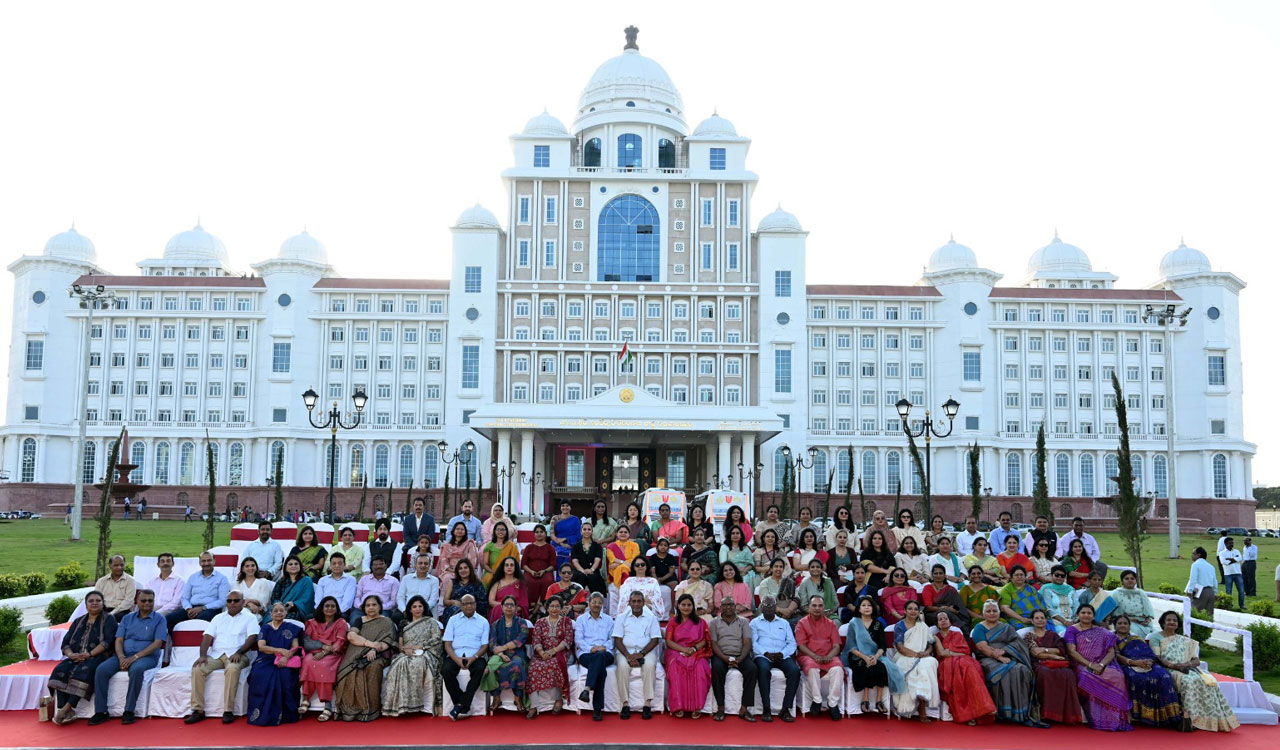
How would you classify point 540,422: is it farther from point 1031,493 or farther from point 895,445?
point 1031,493

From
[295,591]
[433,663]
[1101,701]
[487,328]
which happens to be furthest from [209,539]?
[487,328]

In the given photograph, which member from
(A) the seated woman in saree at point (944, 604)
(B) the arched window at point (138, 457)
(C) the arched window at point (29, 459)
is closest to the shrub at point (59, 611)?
(A) the seated woman in saree at point (944, 604)

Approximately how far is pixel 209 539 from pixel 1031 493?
46.2 meters

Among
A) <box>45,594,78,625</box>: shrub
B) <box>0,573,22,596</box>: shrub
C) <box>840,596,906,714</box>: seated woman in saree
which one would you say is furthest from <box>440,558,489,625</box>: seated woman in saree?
<box>0,573,22,596</box>: shrub

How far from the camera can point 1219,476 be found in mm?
56281

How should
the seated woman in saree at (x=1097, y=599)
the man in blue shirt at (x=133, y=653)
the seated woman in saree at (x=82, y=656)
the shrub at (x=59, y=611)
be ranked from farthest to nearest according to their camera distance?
the shrub at (x=59, y=611) < the seated woman in saree at (x=1097, y=599) < the man in blue shirt at (x=133, y=653) < the seated woman in saree at (x=82, y=656)

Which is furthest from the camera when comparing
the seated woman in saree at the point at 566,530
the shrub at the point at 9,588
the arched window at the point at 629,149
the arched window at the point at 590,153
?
the arched window at the point at 590,153

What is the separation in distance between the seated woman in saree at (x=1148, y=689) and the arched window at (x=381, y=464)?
158 ft

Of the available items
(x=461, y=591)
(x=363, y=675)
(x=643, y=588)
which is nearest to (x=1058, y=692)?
(x=643, y=588)

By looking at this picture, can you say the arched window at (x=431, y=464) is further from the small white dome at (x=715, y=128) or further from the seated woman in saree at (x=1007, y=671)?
the seated woman in saree at (x=1007, y=671)

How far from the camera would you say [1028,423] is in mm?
57062

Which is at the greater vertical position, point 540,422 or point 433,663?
point 540,422

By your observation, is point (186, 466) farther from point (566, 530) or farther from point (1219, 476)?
point (1219, 476)

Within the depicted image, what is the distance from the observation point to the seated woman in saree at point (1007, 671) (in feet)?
35.5
